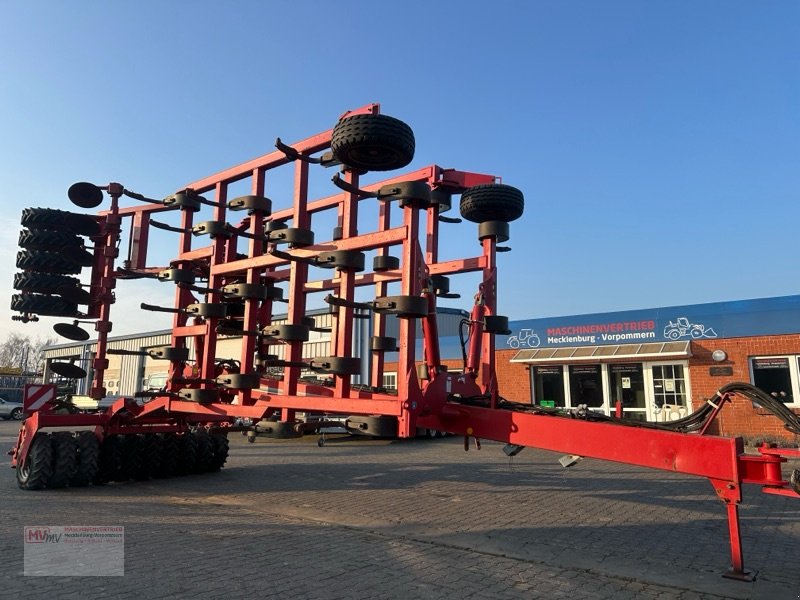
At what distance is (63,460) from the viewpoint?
8875mm

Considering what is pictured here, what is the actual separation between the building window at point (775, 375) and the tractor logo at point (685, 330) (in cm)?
142

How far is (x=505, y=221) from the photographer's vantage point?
761 cm

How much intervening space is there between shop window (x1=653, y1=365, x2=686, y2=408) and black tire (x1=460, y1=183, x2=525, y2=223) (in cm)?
1257

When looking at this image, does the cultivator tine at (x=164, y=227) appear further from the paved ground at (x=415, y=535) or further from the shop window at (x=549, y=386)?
the shop window at (x=549, y=386)

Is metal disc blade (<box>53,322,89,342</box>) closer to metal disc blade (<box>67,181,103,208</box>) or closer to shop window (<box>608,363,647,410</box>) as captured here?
metal disc blade (<box>67,181,103,208</box>)

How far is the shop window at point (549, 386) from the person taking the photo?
19984 mm

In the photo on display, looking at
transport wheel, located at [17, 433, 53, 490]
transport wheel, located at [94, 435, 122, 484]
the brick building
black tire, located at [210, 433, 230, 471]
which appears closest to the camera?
transport wheel, located at [17, 433, 53, 490]

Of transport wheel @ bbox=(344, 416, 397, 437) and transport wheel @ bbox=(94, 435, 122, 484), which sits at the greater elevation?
transport wheel @ bbox=(344, 416, 397, 437)

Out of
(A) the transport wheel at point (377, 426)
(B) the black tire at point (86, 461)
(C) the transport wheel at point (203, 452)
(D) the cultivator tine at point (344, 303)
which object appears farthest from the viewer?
(C) the transport wheel at point (203, 452)

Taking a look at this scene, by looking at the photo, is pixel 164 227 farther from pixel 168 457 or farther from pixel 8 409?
pixel 8 409

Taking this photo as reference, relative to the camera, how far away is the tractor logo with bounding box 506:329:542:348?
67.9 ft

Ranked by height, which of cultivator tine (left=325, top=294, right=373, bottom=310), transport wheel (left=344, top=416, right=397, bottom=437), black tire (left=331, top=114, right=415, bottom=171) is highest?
black tire (left=331, top=114, right=415, bottom=171)

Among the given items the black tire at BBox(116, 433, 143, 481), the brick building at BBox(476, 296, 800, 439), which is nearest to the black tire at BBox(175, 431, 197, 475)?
the black tire at BBox(116, 433, 143, 481)

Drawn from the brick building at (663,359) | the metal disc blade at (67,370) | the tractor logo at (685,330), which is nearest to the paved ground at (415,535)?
the metal disc blade at (67,370)
